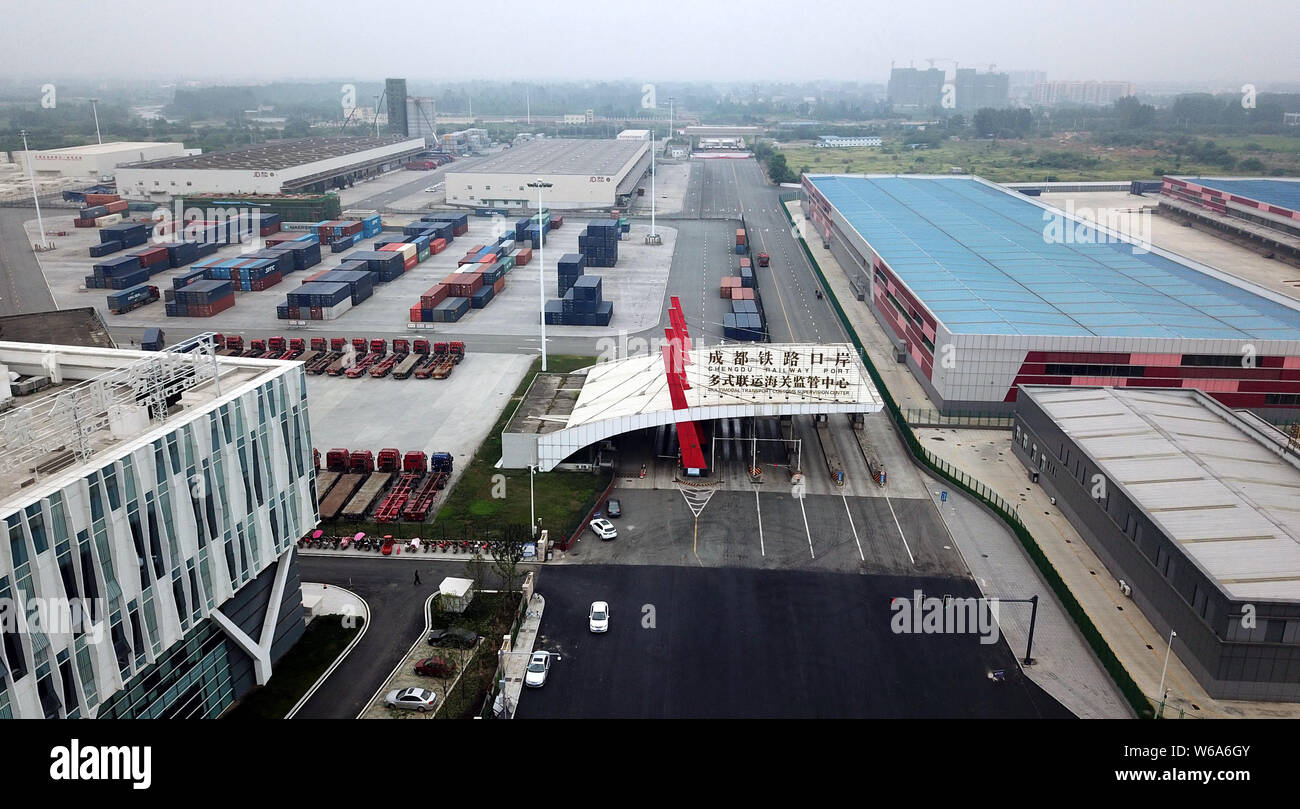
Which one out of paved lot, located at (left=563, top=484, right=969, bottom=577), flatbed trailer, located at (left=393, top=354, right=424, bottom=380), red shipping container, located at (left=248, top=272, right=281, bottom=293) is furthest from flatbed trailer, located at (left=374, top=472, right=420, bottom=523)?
red shipping container, located at (left=248, top=272, right=281, bottom=293)

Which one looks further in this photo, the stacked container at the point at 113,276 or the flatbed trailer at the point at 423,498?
the stacked container at the point at 113,276

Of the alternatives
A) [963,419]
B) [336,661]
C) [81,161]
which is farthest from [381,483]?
[81,161]

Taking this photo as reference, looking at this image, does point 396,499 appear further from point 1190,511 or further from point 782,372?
point 1190,511

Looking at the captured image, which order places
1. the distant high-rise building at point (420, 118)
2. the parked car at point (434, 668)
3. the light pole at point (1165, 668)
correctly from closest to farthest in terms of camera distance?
the light pole at point (1165, 668)
the parked car at point (434, 668)
the distant high-rise building at point (420, 118)

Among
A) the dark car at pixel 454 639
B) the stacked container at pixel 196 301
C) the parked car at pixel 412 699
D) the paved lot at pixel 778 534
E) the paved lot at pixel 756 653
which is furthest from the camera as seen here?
the stacked container at pixel 196 301

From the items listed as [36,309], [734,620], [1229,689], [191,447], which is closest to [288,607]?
[191,447]

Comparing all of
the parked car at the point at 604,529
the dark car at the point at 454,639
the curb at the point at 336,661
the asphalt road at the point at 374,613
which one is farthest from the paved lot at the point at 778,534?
the curb at the point at 336,661

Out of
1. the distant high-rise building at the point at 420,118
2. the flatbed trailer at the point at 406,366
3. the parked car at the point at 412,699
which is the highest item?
the distant high-rise building at the point at 420,118

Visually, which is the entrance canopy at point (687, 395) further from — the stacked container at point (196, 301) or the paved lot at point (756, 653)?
the stacked container at point (196, 301)
